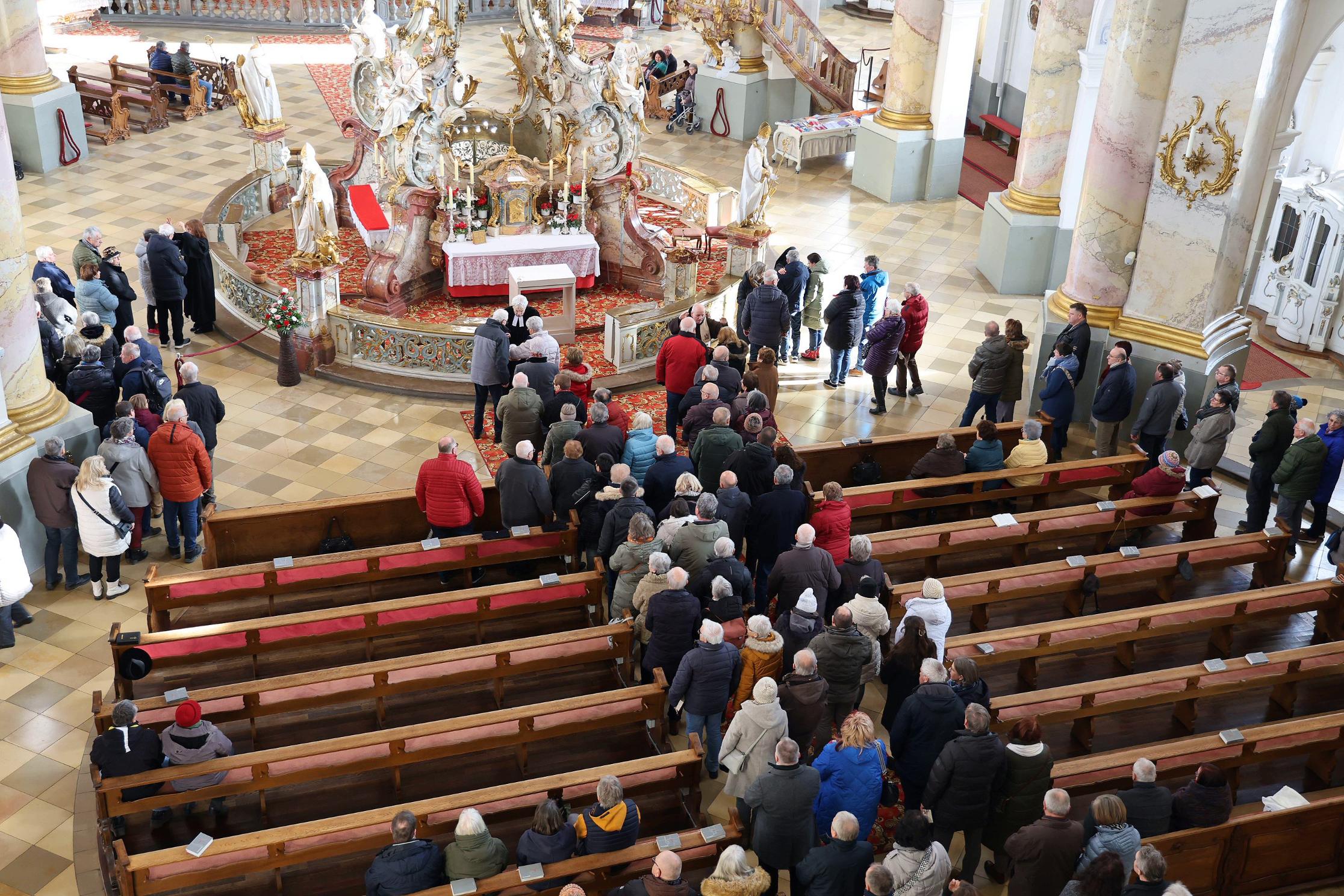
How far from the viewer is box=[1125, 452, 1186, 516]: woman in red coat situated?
10.8m

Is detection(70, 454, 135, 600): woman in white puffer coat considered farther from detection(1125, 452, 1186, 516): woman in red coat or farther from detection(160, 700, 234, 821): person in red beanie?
detection(1125, 452, 1186, 516): woman in red coat

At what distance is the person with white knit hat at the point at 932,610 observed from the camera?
27.6 ft

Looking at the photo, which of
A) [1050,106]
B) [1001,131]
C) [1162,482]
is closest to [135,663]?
[1162,482]

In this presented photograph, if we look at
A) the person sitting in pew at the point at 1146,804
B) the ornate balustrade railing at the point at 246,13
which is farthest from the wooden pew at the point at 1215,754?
the ornate balustrade railing at the point at 246,13

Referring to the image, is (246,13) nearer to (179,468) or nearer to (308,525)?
(179,468)

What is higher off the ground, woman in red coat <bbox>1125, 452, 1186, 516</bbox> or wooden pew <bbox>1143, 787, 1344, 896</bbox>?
woman in red coat <bbox>1125, 452, 1186, 516</bbox>

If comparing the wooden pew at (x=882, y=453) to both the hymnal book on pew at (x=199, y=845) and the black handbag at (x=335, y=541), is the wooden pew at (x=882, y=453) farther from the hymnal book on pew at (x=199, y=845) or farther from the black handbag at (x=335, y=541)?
the hymnal book on pew at (x=199, y=845)

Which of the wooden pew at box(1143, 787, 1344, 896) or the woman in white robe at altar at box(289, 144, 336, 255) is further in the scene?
the woman in white robe at altar at box(289, 144, 336, 255)

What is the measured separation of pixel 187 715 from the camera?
734 cm

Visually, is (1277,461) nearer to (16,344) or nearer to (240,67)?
(16,344)

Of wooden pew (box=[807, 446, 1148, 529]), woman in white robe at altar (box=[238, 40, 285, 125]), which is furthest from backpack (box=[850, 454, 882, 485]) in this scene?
woman in white robe at altar (box=[238, 40, 285, 125])

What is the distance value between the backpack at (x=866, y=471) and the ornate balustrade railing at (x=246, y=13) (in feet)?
58.8

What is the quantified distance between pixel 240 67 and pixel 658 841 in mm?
13763

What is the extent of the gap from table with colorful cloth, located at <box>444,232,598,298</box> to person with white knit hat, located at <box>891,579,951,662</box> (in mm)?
7665
